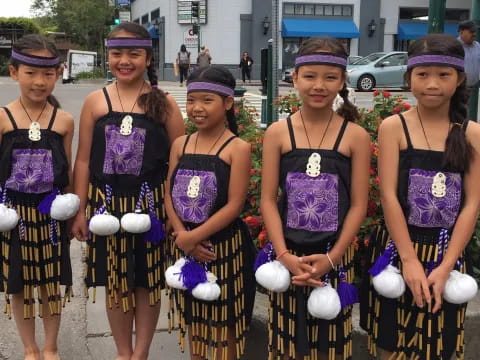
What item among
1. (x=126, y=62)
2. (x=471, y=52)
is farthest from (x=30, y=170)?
(x=471, y=52)

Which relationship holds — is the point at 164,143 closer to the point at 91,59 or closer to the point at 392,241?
the point at 392,241

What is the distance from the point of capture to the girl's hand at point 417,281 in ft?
7.28

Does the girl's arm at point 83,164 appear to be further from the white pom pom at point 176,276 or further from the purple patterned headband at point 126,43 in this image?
the white pom pom at point 176,276

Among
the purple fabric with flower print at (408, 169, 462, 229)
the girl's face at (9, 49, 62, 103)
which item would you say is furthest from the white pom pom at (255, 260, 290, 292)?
the girl's face at (9, 49, 62, 103)

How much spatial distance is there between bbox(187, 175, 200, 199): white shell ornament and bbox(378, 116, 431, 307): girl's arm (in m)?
0.82

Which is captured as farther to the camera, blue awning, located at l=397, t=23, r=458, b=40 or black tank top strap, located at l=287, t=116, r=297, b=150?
blue awning, located at l=397, t=23, r=458, b=40

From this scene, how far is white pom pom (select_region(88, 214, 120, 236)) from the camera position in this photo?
2.69m

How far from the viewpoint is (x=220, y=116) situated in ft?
8.54

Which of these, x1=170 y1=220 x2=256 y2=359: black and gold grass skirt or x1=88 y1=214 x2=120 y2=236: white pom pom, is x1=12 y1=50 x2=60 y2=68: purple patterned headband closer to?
x1=88 y1=214 x2=120 y2=236: white pom pom

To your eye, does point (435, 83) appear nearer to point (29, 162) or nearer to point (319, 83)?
point (319, 83)

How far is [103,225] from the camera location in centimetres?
269

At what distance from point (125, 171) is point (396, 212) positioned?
133 cm

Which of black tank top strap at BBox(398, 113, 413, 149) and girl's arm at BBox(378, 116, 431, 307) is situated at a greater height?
black tank top strap at BBox(398, 113, 413, 149)

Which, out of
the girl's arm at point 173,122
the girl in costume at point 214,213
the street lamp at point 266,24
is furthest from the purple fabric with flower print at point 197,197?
the street lamp at point 266,24
